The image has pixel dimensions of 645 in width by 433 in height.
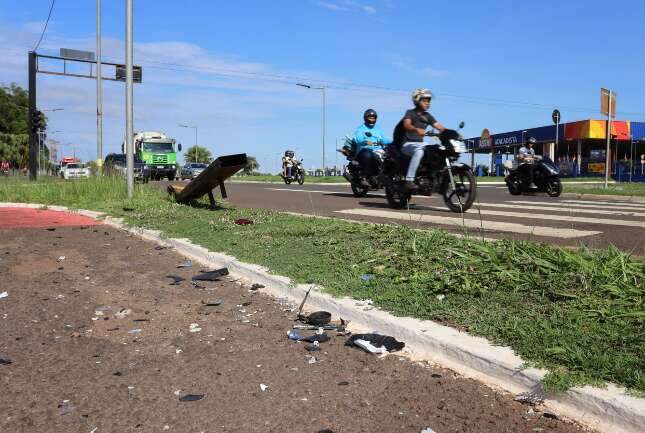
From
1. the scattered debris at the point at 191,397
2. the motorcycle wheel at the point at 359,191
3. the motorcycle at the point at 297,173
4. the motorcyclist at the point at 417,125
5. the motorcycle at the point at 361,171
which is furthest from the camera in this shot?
the motorcycle at the point at 297,173

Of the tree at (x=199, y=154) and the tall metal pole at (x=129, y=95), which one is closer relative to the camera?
the tall metal pole at (x=129, y=95)

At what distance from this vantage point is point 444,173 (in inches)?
338

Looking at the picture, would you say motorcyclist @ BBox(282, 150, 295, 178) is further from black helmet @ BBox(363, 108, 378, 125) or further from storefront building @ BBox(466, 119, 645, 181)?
storefront building @ BBox(466, 119, 645, 181)

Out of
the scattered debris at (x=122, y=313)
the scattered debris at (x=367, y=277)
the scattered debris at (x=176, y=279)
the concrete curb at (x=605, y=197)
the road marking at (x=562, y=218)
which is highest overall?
the concrete curb at (x=605, y=197)

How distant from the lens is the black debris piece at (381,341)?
3.24 meters

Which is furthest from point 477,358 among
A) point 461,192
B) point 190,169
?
point 190,169

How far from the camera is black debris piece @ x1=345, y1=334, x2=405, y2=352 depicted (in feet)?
10.6

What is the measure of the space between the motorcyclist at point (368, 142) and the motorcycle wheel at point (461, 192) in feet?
10.8

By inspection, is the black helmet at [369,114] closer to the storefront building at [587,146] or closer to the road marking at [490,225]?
the road marking at [490,225]

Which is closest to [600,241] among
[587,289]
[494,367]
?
[587,289]

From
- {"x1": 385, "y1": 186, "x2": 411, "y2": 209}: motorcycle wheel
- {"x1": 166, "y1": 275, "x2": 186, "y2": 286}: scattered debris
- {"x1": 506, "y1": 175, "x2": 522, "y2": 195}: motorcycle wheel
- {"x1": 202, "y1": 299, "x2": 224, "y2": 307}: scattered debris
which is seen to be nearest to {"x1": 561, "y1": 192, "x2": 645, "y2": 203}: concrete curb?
{"x1": 506, "y1": 175, "x2": 522, "y2": 195}: motorcycle wheel

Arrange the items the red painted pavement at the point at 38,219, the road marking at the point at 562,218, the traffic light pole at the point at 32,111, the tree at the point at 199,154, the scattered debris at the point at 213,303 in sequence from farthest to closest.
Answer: the tree at the point at 199,154 → the traffic light pole at the point at 32,111 → the red painted pavement at the point at 38,219 → the road marking at the point at 562,218 → the scattered debris at the point at 213,303

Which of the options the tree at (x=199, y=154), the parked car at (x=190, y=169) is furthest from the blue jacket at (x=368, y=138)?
the tree at (x=199, y=154)

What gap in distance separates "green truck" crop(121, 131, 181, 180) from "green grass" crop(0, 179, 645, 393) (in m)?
31.3
